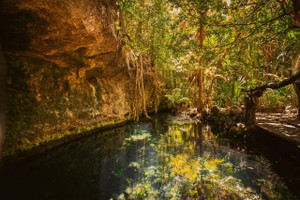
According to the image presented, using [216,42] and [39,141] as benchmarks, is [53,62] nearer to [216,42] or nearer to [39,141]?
[39,141]

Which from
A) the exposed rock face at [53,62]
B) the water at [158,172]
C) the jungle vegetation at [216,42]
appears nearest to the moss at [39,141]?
the exposed rock face at [53,62]

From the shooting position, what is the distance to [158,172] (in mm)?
3510

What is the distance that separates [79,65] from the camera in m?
5.21

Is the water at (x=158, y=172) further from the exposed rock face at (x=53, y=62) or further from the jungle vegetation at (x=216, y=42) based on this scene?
the jungle vegetation at (x=216, y=42)

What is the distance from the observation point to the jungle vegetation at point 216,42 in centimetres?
308

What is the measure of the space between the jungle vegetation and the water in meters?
2.22

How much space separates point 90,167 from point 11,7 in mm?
4206

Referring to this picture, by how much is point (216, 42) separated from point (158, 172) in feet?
15.3

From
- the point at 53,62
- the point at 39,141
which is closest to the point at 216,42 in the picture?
the point at 53,62

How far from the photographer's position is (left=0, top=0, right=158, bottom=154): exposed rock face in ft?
9.20

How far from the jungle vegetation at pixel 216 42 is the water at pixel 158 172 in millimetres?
2223

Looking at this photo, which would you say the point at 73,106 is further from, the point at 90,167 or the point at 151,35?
the point at 151,35

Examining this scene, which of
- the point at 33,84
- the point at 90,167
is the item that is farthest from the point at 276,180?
the point at 33,84

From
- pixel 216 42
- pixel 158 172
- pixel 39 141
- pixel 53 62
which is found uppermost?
pixel 216 42
